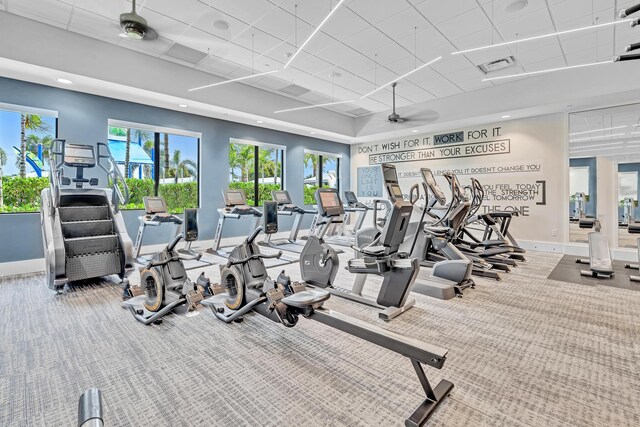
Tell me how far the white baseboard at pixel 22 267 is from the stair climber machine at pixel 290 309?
4022 mm

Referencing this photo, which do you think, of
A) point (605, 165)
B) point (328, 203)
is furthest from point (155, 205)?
point (605, 165)

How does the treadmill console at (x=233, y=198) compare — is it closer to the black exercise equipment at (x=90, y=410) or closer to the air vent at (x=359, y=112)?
the air vent at (x=359, y=112)

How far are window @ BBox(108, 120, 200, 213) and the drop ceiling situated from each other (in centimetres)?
162

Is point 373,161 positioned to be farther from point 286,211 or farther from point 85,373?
point 85,373

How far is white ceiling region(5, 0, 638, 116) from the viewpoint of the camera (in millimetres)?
4109

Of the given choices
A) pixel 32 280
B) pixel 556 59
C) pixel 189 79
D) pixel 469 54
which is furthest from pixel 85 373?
pixel 556 59

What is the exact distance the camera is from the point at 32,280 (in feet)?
15.3

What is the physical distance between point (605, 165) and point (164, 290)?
30.5 ft

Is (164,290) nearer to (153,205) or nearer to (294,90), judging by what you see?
(153,205)

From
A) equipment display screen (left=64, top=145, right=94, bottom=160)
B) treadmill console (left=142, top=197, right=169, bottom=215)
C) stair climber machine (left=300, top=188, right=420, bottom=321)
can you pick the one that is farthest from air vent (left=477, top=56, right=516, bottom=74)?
equipment display screen (left=64, top=145, right=94, bottom=160)

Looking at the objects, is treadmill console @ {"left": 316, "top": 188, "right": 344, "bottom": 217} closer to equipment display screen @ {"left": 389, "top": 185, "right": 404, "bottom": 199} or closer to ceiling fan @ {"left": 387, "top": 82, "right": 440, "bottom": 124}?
equipment display screen @ {"left": 389, "top": 185, "right": 404, "bottom": 199}

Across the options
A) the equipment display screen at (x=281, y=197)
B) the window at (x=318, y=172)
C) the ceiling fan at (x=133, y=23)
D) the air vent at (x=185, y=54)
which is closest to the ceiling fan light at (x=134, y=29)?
the ceiling fan at (x=133, y=23)

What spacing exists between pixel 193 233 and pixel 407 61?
16.7 ft

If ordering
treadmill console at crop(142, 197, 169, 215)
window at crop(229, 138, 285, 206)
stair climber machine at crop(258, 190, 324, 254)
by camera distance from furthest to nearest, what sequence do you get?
1. window at crop(229, 138, 285, 206)
2. stair climber machine at crop(258, 190, 324, 254)
3. treadmill console at crop(142, 197, 169, 215)
